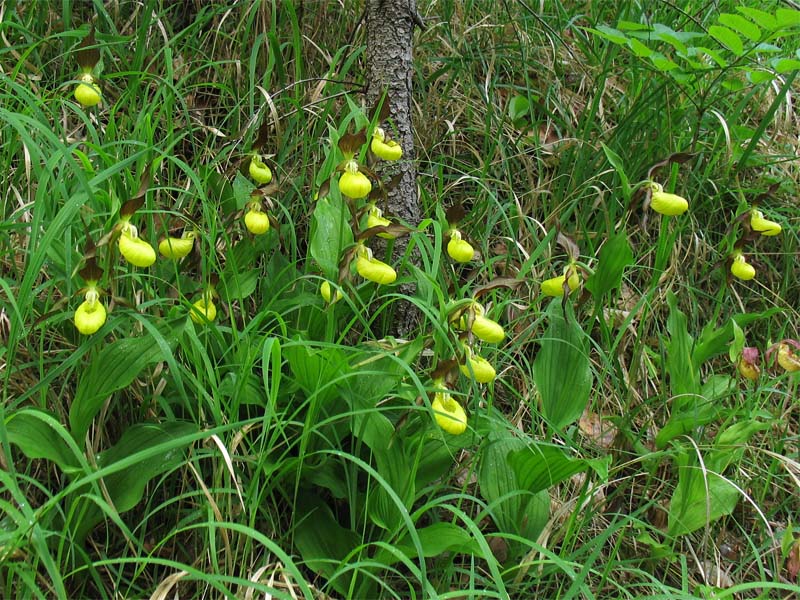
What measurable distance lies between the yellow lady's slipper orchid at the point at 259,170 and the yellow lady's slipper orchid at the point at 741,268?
126 centimetres

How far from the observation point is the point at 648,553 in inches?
72.2

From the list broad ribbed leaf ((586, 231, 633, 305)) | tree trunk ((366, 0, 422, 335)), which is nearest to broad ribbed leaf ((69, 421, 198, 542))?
tree trunk ((366, 0, 422, 335))

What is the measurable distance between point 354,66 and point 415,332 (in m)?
1.08

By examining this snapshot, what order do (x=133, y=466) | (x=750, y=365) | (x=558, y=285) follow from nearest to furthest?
1. (x=133, y=466)
2. (x=558, y=285)
3. (x=750, y=365)

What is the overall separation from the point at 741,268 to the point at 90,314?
1.63m

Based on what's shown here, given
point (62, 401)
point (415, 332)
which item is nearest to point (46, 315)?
point (62, 401)

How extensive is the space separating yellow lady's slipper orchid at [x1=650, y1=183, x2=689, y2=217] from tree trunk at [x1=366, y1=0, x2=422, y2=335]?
0.64 m

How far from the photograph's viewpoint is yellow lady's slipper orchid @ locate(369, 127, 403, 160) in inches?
71.2

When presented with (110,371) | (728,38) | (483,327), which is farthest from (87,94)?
(728,38)

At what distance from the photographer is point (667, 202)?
1889 mm

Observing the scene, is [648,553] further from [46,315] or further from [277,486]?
[46,315]

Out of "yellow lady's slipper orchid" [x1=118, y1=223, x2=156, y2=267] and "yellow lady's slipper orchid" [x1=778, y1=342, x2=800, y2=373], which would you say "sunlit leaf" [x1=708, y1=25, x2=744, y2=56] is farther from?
"yellow lady's slipper orchid" [x1=118, y1=223, x2=156, y2=267]

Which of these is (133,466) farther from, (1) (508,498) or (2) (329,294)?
(1) (508,498)

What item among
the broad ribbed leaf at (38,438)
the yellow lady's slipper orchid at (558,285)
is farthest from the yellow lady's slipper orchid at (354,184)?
the broad ribbed leaf at (38,438)
